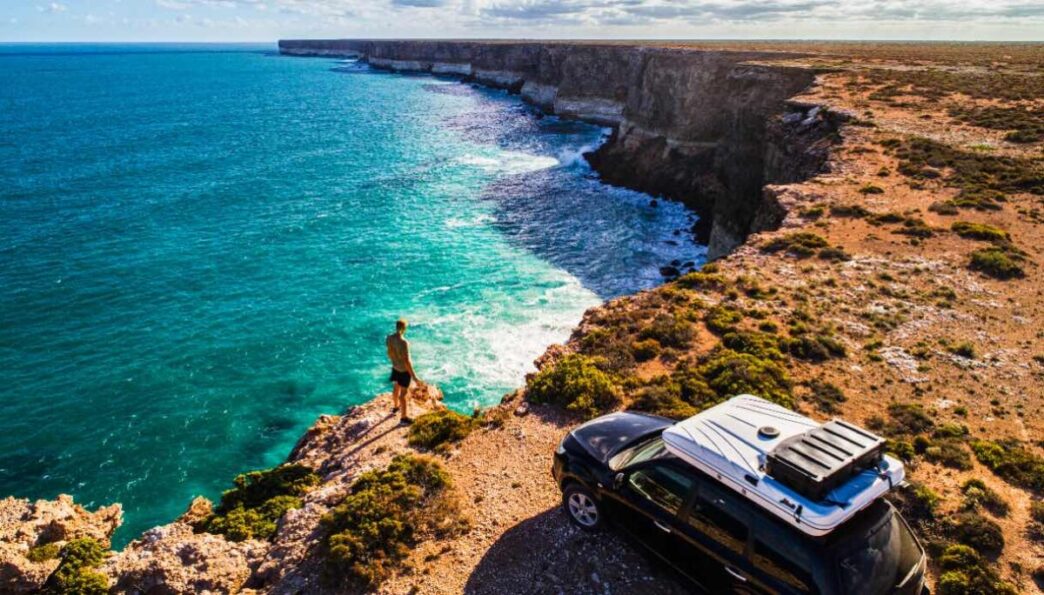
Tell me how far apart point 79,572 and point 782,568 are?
46.9ft

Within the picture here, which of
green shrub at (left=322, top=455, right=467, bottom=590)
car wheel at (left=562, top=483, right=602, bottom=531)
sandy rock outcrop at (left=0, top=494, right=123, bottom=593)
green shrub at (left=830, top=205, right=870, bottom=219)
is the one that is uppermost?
green shrub at (left=830, top=205, right=870, bottom=219)

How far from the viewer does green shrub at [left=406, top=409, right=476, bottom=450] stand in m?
14.9

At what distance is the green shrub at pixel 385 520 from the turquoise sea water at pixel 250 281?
12.2 metres

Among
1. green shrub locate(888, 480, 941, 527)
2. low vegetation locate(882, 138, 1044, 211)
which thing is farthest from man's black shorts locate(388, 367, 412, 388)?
low vegetation locate(882, 138, 1044, 211)

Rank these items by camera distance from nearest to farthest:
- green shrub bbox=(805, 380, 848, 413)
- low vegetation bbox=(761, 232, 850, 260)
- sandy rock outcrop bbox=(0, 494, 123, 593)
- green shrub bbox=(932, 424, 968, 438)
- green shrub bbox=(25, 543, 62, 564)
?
sandy rock outcrop bbox=(0, 494, 123, 593)
green shrub bbox=(932, 424, 968, 438)
green shrub bbox=(25, 543, 62, 564)
green shrub bbox=(805, 380, 848, 413)
low vegetation bbox=(761, 232, 850, 260)

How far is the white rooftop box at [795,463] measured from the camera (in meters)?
7.14

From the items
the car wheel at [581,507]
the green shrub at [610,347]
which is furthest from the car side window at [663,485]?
the green shrub at [610,347]

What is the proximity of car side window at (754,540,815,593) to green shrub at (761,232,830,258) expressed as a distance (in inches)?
735

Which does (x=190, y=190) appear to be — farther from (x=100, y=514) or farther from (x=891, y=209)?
(x=891, y=209)

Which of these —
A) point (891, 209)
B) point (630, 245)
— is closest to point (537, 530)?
point (891, 209)

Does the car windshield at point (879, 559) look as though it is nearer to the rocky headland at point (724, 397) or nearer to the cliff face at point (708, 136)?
the rocky headland at point (724, 397)

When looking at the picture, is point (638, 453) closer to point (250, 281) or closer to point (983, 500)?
point (983, 500)

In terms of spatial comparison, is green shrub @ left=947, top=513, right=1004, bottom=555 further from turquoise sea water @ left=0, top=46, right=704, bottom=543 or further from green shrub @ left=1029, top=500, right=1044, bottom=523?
turquoise sea water @ left=0, top=46, right=704, bottom=543

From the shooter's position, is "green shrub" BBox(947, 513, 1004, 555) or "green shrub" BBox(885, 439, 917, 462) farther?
"green shrub" BBox(885, 439, 917, 462)
